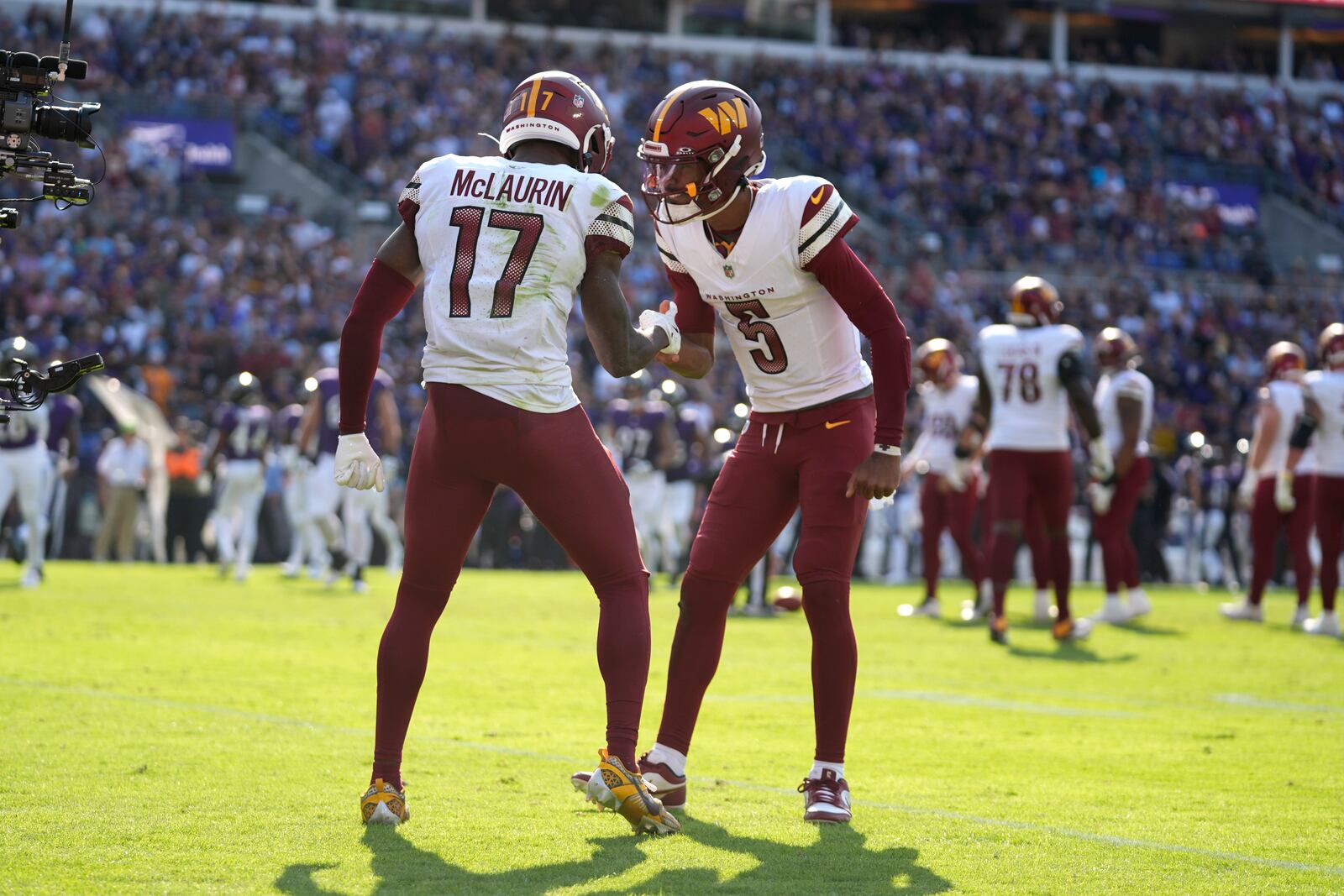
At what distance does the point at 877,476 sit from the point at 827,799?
1.03 metres

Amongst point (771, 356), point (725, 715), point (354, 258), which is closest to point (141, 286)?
point (354, 258)

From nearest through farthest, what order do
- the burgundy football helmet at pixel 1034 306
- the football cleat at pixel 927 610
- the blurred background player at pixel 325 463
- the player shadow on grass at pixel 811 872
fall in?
the player shadow on grass at pixel 811 872
the burgundy football helmet at pixel 1034 306
the football cleat at pixel 927 610
the blurred background player at pixel 325 463

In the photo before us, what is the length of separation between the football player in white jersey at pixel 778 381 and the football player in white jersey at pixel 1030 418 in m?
6.12

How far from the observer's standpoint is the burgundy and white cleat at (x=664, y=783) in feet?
17.6

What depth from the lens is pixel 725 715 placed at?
7.75 meters

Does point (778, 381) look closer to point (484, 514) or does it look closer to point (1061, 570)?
point (484, 514)

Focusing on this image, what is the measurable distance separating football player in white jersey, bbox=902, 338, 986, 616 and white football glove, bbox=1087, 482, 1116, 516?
108cm

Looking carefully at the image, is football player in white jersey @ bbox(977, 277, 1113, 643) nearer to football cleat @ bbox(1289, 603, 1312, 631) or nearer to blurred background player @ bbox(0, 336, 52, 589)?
football cleat @ bbox(1289, 603, 1312, 631)

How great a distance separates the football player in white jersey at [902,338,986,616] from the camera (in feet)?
46.9

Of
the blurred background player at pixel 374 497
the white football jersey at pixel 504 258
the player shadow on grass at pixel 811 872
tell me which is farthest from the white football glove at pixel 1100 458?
the white football jersey at pixel 504 258

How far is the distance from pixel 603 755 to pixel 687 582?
2.89ft

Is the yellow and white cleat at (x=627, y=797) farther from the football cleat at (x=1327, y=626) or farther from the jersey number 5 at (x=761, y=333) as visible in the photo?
the football cleat at (x=1327, y=626)

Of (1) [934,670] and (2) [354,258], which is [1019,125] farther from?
(1) [934,670]

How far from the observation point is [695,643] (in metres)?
5.61
